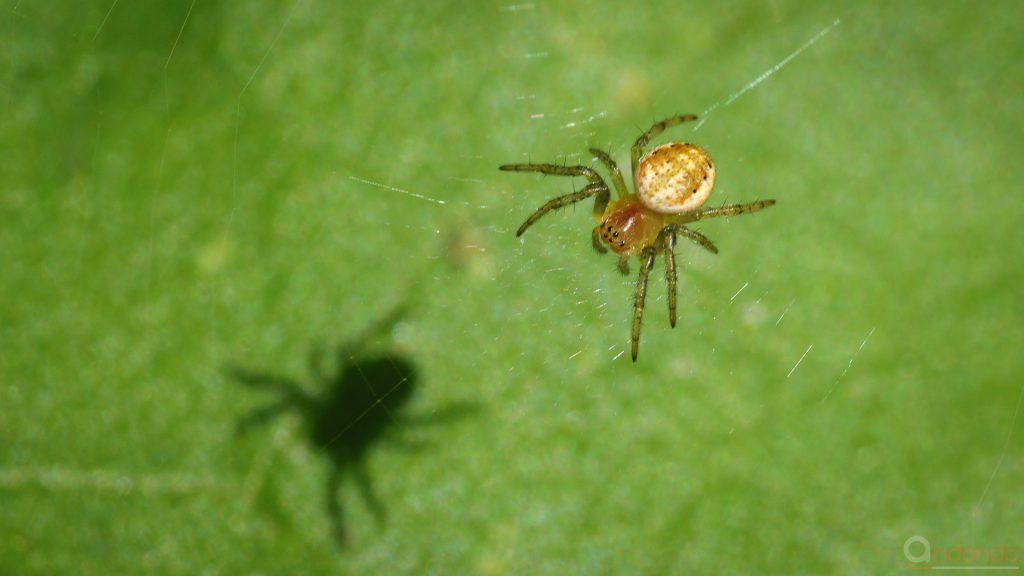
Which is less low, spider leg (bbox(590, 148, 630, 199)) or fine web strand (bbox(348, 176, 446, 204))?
fine web strand (bbox(348, 176, 446, 204))

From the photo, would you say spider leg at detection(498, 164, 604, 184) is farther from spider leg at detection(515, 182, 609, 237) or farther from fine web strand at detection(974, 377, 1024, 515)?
fine web strand at detection(974, 377, 1024, 515)

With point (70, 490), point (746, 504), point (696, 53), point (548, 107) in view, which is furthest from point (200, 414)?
point (696, 53)

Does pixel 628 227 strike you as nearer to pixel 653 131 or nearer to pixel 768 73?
pixel 653 131

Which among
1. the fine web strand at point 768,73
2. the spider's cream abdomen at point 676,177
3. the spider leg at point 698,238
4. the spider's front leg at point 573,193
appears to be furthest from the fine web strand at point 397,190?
the fine web strand at point 768,73

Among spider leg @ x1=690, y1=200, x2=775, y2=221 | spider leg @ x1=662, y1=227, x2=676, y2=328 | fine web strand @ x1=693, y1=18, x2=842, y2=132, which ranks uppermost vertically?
fine web strand @ x1=693, y1=18, x2=842, y2=132

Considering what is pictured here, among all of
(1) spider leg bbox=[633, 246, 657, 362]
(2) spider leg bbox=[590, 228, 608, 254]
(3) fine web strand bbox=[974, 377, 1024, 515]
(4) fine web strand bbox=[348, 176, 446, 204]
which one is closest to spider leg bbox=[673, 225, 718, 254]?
(1) spider leg bbox=[633, 246, 657, 362]

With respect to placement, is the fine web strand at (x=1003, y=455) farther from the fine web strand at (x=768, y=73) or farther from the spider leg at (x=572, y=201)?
the spider leg at (x=572, y=201)
